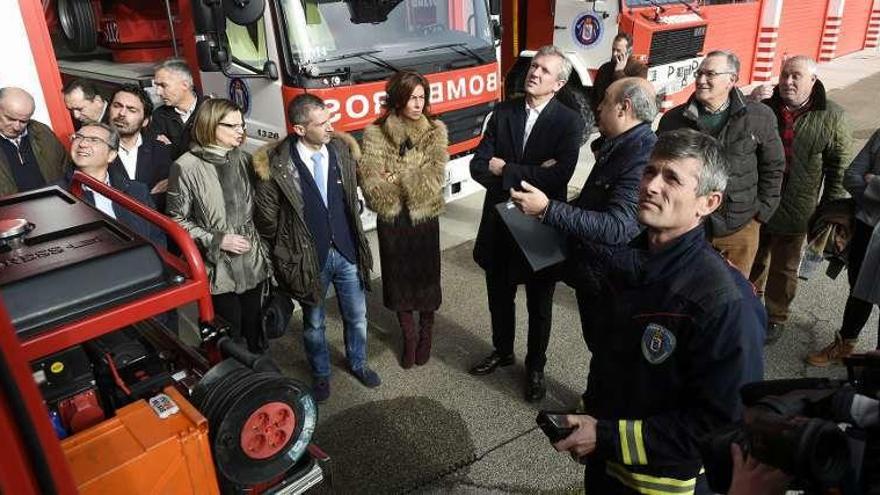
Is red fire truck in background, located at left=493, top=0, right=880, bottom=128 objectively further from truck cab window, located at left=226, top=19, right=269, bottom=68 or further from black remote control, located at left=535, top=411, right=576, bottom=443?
black remote control, located at left=535, top=411, right=576, bottom=443

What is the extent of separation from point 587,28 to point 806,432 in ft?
23.7

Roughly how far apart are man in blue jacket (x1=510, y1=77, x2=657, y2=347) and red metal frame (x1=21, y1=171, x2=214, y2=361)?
4.60 ft

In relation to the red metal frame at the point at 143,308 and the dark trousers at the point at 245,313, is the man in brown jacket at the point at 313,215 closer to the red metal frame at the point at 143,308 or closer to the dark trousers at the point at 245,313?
the dark trousers at the point at 245,313

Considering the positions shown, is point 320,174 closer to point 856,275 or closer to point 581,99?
point 856,275

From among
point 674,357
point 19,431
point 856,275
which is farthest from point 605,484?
point 856,275

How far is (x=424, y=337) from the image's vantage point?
3.92 metres

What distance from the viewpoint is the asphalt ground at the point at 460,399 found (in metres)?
3.04

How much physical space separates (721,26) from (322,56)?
24.4ft

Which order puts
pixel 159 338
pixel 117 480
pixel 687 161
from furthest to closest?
pixel 159 338, pixel 687 161, pixel 117 480

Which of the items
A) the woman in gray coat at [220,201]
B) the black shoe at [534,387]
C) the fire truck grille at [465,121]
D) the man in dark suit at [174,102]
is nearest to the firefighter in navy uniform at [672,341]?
the black shoe at [534,387]

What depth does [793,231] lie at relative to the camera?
3887 millimetres

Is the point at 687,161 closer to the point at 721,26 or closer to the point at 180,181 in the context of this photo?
the point at 180,181

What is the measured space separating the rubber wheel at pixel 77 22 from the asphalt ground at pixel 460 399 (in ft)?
14.6

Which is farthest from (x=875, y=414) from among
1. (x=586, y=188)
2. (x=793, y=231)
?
(x=793, y=231)
